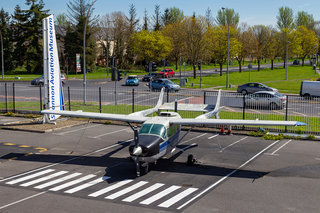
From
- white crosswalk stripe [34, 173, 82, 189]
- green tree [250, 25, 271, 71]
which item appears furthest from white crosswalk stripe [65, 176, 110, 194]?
green tree [250, 25, 271, 71]

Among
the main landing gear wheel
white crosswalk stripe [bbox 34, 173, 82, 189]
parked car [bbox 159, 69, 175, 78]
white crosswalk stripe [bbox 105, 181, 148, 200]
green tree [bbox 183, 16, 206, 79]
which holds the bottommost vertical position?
white crosswalk stripe [bbox 105, 181, 148, 200]

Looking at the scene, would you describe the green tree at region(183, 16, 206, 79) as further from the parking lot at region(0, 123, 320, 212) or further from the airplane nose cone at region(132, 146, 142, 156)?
the airplane nose cone at region(132, 146, 142, 156)

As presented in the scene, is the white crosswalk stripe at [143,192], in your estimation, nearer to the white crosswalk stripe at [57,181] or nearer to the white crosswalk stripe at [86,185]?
the white crosswalk stripe at [86,185]

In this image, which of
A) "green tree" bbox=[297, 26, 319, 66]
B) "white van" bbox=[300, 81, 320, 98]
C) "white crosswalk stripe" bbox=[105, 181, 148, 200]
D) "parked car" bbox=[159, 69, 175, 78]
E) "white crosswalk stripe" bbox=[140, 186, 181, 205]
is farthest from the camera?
"green tree" bbox=[297, 26, 319, 66]

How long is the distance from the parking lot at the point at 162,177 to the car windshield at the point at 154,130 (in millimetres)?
1827

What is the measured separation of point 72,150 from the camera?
21172 mm

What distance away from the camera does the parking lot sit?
1309cm

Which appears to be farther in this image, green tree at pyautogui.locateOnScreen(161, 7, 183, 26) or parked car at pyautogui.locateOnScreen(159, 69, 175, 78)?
green tree at pyautogui.locateOnScreen(161, 7, 183, 26)

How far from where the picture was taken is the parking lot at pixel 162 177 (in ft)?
43.0

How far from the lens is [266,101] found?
108ft

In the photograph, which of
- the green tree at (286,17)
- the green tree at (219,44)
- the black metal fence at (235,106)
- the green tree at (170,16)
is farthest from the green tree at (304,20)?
the black metal fence at (235,106)

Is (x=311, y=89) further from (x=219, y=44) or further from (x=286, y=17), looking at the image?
(x=286, y=17)

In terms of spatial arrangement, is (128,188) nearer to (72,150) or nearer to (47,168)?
(47,168)

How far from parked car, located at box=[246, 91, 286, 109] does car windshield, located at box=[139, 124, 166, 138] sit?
15566mm
